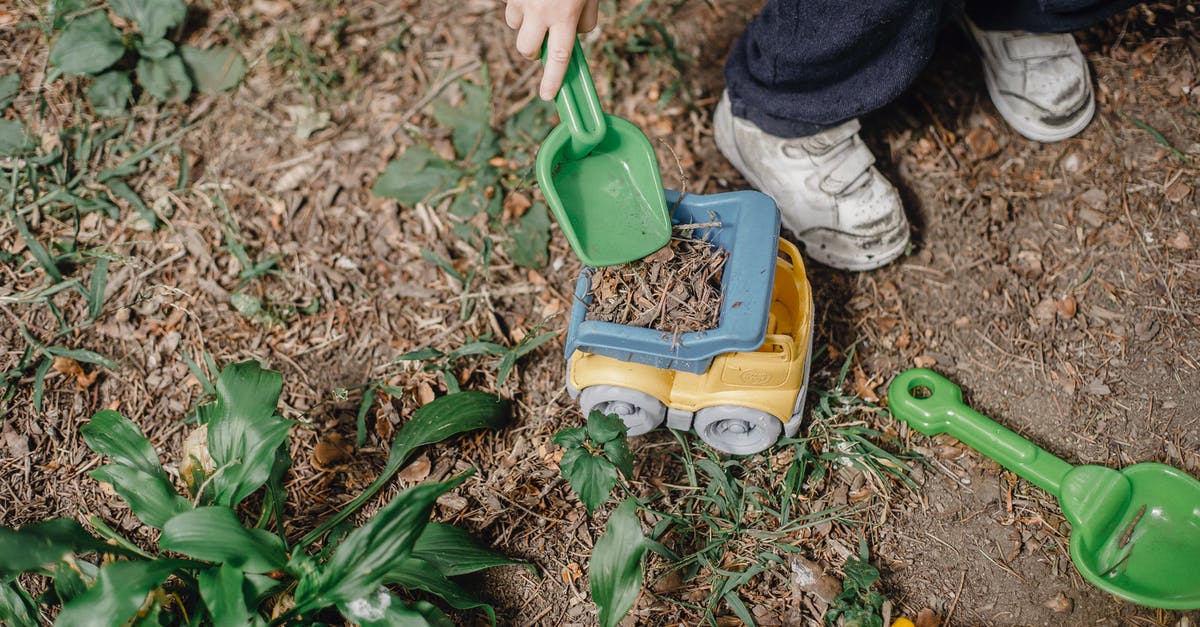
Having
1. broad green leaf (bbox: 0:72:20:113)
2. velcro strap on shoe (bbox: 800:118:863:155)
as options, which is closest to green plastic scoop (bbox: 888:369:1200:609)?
velcro strap on shoe (bbox: 800:118:863:155)

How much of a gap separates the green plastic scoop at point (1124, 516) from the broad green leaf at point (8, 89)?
272 centimetres

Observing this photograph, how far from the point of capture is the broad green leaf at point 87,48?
2.34 meters

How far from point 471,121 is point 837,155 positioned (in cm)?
103

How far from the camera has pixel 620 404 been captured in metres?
1.81

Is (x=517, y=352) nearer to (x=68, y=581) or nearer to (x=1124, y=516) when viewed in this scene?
(x=68, y=581)

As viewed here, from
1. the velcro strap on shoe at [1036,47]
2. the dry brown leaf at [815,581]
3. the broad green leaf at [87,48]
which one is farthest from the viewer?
the broad green leaf at [87,48]

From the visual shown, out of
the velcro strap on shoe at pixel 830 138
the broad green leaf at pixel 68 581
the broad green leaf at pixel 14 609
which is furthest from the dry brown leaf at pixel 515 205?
the broad green leaf at pixel 14 609

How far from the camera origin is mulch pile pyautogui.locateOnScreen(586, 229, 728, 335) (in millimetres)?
1661

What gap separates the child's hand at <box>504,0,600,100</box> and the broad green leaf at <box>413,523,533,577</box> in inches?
36.4

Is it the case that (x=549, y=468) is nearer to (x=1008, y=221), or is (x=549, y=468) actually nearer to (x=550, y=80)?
(x=550, y=80)

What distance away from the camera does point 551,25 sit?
1528 mm

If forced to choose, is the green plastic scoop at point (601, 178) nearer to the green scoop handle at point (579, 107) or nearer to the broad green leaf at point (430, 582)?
the green scoop handle at point (579, 107)

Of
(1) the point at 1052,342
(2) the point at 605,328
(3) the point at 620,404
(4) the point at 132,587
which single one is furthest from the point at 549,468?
(1) the point at 1052,342

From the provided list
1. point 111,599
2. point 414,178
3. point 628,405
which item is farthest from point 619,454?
point 414,178
